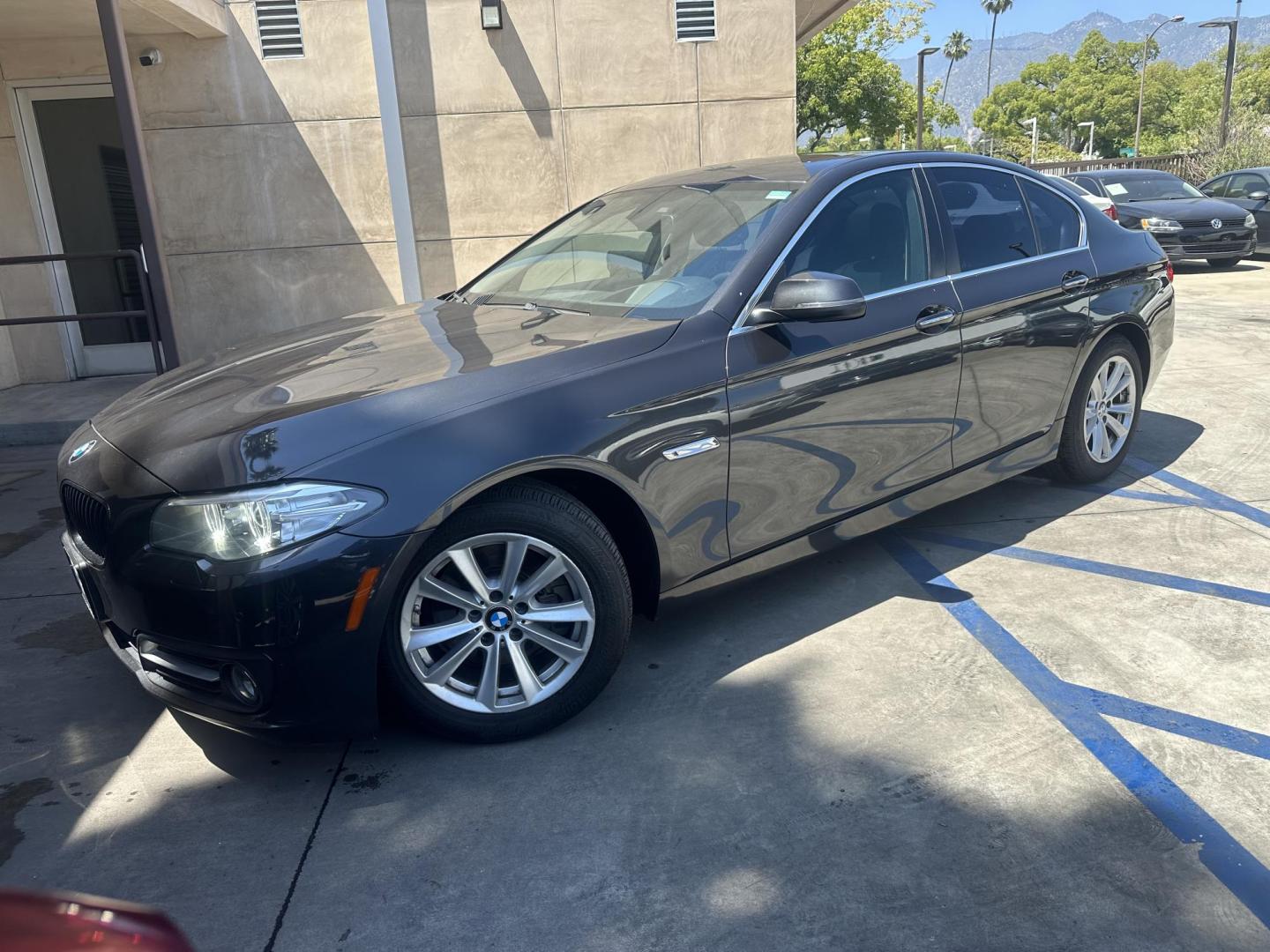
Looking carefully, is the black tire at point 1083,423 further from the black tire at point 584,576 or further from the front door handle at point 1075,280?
the black tire at point 584,576

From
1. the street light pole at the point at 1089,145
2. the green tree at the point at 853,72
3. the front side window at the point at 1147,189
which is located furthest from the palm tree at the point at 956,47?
the front side window at the point at 1147,189

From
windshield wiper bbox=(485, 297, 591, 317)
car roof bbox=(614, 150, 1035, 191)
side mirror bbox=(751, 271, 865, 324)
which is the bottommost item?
windshield wiper bbox=(485, 297, 591, 317)

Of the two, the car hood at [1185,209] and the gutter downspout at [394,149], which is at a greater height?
the gutter downspout at [394,149]

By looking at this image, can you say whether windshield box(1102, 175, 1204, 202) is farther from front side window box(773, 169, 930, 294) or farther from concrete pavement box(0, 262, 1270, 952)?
front side window box(773, 169, 930, 294)

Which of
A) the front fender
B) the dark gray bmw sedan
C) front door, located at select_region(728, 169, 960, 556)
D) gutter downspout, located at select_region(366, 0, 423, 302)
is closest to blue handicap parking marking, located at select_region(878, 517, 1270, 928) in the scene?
the dark gray bmw sedan

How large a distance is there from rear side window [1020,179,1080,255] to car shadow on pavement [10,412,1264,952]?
216 centimetres

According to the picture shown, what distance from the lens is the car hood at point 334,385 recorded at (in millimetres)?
2752

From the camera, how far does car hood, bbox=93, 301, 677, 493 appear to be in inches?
108

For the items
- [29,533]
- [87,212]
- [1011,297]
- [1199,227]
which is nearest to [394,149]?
[87,212]

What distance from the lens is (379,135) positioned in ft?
30.5

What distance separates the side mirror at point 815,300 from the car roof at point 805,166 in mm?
706

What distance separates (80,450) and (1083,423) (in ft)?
14.1

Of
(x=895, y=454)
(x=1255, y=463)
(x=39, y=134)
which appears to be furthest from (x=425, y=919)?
(x=39, y=134)

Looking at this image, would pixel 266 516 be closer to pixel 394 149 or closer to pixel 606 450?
pixel 606 450
